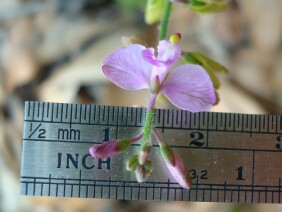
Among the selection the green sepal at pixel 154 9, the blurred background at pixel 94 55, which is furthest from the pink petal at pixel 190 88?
the blurred background at pixel 94 55

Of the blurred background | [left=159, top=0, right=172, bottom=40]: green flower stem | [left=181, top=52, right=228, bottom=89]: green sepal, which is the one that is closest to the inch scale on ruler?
[left=181, top=52, right=228, bottom=89]: green sepal

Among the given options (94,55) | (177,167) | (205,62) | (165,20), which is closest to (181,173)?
(177,167)

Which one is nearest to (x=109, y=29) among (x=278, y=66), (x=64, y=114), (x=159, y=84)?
(x=278, y=66)

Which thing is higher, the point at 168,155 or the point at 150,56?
the point at 150,56

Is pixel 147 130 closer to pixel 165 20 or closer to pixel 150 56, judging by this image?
pixel 150 56

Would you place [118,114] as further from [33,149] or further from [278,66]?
[278,66]

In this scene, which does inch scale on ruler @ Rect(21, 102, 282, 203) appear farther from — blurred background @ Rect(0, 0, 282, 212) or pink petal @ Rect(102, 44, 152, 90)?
blurred background @ Rect(0, 0, 282, 212)
